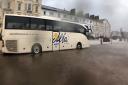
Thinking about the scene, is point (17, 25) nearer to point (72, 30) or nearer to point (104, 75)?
point (72, 30)

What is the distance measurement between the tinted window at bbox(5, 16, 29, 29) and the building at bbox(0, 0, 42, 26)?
31.6 meters

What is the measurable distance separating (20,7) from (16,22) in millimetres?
35233

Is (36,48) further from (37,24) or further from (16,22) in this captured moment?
(16,22)

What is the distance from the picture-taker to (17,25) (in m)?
17.3

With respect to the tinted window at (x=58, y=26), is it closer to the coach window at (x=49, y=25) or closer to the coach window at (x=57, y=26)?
the coach window at (x=57, y=26)

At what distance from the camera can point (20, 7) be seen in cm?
5131

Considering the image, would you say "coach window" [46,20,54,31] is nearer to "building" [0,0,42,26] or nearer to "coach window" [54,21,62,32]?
"coach window" [54,21,62,32]

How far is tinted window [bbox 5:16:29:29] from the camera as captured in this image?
1686 centimetres

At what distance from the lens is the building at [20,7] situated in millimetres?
48750

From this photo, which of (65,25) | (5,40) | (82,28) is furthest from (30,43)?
(82,28)

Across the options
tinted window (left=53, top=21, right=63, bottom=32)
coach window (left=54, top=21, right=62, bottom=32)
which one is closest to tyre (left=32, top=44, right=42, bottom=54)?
tinted window (left=53, top=21, right=63, bottom=32)

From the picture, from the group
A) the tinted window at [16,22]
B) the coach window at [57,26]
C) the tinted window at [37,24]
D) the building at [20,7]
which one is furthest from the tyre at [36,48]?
the building at [20,7]

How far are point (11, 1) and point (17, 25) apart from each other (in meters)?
35.0

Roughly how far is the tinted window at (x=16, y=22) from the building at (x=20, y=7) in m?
31.6
